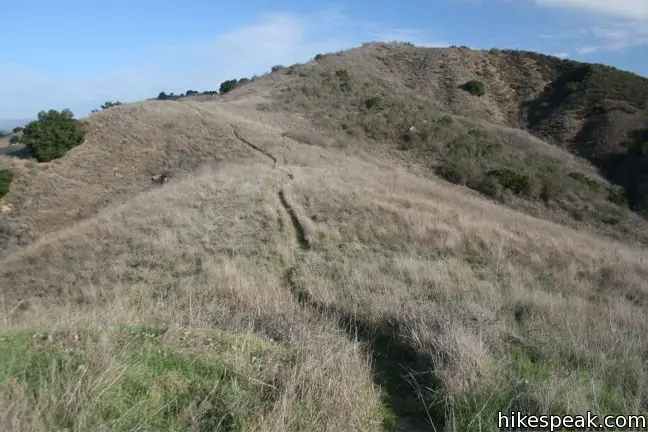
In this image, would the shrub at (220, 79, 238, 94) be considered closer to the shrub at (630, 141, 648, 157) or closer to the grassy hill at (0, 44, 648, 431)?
the grassy hill at (0, 44, 648, 431)

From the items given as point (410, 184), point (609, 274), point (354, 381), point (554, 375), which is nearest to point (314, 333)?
point (354, 381)

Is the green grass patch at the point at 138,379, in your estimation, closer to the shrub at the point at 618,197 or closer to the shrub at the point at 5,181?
the shrub at the point at 5,181

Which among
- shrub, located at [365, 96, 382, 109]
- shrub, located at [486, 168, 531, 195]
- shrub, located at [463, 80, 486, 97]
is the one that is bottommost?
shrub, located at [486, 168, 531, 195]

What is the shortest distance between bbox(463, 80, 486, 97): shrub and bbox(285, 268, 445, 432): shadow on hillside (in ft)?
150

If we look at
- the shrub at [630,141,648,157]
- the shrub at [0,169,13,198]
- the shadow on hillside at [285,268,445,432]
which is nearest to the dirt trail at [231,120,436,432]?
the shadow on hillside at [285,268,445,432]

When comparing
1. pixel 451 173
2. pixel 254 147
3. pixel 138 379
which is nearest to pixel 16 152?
pixel 254 147

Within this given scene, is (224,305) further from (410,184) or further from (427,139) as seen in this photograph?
(427,139)

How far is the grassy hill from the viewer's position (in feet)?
14.3

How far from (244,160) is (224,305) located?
18.2 meters

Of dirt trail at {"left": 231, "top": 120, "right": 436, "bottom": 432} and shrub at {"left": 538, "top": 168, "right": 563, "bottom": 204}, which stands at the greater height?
dirt trail at {"left": 231, "top": 120, "right": 436, "bottom": 432}

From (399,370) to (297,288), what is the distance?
12.6 feet

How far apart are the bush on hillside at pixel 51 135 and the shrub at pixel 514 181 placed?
2221 cm

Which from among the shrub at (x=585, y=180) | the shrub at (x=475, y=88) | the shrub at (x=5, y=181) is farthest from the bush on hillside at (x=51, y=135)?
the shrub at (x=475, y=88)

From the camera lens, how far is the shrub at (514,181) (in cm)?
2909
